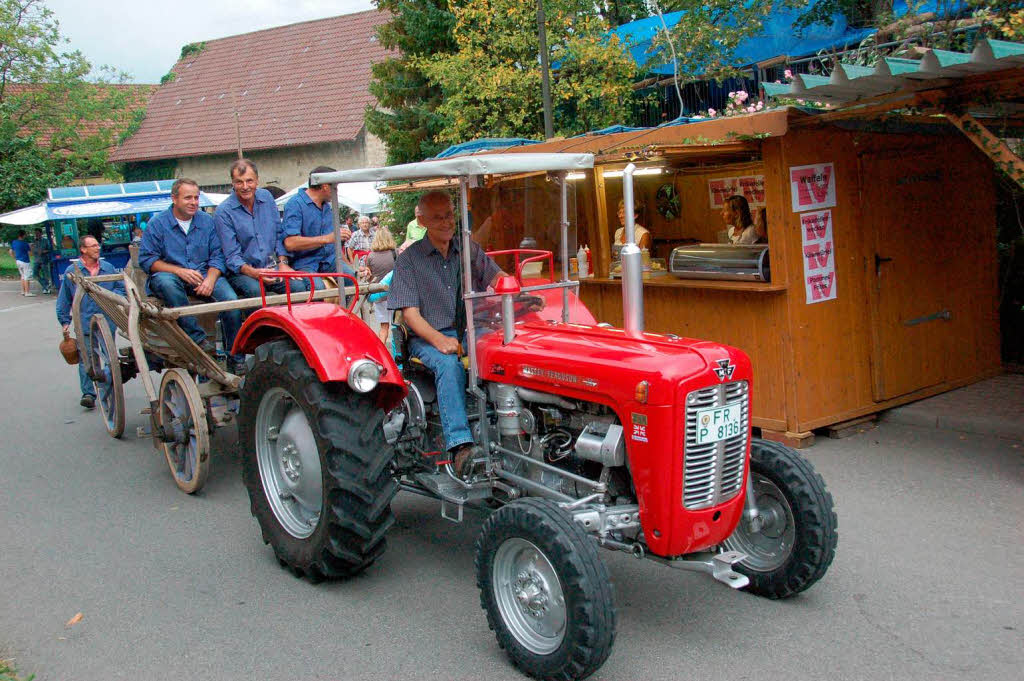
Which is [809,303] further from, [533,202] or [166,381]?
[166,381]

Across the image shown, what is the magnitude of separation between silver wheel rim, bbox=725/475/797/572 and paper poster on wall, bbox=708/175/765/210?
5.66 metres

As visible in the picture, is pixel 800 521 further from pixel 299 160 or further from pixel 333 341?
pixel 299 160

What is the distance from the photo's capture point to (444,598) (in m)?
4.68

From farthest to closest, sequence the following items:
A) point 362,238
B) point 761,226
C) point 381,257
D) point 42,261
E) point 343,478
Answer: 1. point 42,261
2. point 362,238
3. point 381,257
4. point 761,226
5. point 343,478

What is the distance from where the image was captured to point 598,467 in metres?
4.21

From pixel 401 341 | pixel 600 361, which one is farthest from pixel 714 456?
pixel 401 341

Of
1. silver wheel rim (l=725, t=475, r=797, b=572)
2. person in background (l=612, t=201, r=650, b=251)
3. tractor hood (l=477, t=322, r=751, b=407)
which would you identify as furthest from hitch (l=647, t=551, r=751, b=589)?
person in background (l=612, t=201, r=650, b=251)

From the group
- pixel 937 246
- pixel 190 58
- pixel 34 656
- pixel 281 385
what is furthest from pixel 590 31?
pixel 190 58

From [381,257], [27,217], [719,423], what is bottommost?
[719,423]

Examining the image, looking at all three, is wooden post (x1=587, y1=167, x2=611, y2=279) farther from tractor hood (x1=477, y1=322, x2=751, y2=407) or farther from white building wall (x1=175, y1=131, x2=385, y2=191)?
white building wall (x1=175, y1=131, x2=385, y2=191)

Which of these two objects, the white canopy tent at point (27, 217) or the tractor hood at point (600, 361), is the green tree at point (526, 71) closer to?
the tractor hood at point (600, 361)

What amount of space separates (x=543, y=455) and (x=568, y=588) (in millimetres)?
914

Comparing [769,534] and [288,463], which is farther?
[288,463]

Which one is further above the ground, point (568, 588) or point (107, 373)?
point (107, 373)
